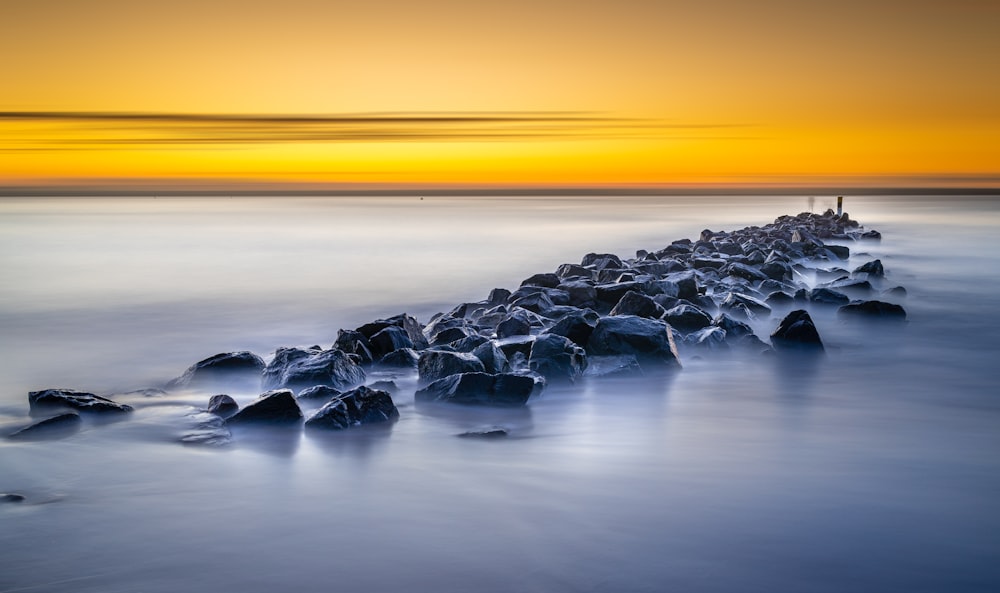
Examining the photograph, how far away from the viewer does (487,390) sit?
6.68 metres

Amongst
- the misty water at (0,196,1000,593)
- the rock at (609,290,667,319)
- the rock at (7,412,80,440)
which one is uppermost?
the rock at (609,290,667,319)

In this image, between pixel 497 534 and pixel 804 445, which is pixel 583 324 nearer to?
pixel 804 445

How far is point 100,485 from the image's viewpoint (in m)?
4.83

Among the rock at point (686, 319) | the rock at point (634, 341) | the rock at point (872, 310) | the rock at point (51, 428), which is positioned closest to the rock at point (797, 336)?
the rock at point (686, 319)

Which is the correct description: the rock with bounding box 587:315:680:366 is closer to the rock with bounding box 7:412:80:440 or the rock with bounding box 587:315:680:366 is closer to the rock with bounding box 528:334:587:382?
the rock with bounding box 528:334:587:382

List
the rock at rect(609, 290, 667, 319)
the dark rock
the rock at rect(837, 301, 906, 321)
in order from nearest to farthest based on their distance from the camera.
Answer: the dark rock < the rock at rect(609, 290, 667, 319) < the rock at rect(837, 301, 906, 321)

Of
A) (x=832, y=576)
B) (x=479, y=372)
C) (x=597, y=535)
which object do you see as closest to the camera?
(x=832, y=576)

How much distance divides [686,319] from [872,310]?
3308 millimetres

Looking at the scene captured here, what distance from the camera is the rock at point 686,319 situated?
365 inches

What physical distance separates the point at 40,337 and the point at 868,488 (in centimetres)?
998

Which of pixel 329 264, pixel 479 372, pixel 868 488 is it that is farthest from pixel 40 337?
pixel 329 264

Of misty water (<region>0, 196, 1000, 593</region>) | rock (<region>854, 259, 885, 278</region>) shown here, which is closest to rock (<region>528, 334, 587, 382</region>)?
misty water (<region>0, 196, 1000, 593</region>)

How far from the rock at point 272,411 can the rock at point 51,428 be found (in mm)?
1072

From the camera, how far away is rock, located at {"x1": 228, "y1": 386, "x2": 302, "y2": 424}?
594 centimetres
